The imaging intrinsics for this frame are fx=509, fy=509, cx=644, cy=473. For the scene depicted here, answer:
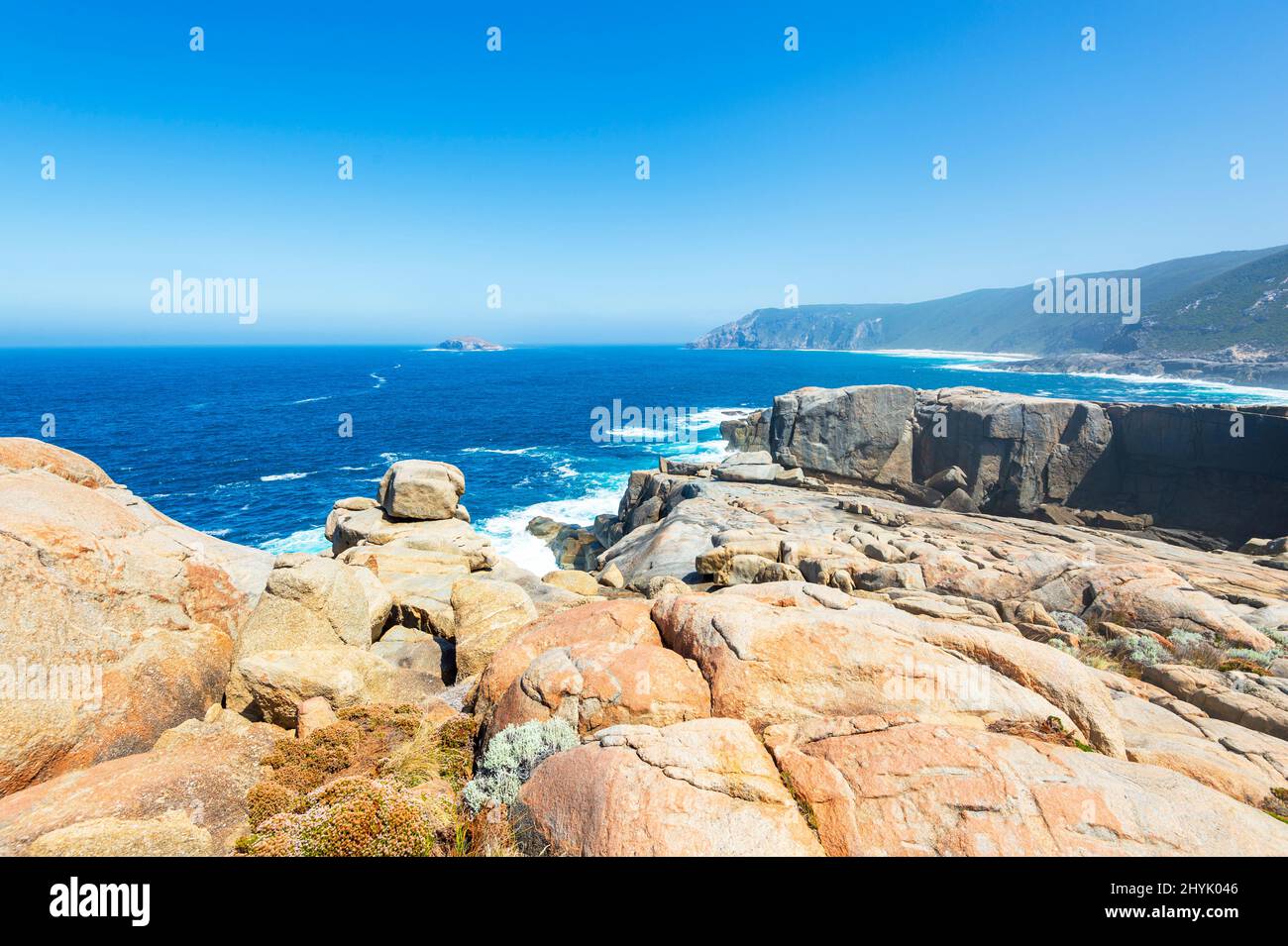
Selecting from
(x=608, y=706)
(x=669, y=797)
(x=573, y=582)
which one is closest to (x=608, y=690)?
(x=608, y=706)

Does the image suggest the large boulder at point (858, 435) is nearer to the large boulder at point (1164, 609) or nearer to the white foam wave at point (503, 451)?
the large boulder at point (1164, 609)

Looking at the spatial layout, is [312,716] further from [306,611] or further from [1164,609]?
[1164,609]

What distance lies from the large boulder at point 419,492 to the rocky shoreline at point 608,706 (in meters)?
5.30

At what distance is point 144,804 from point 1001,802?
449 inches

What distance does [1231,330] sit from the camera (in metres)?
142

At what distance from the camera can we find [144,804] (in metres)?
7.30

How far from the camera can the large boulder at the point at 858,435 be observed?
46.3 metres

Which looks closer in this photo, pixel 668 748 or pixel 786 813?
pixel 786 813

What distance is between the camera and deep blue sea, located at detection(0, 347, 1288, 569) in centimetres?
4612

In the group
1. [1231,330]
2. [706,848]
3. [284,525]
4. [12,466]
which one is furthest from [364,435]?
[1231,330]

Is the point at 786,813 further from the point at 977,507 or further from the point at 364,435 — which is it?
the point at 364,435

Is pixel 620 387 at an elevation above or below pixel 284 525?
above
